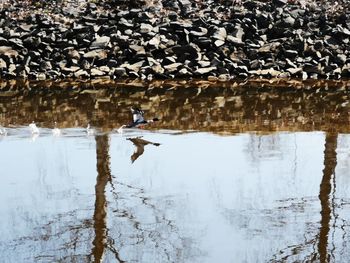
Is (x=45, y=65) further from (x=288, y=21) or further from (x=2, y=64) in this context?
(x=288, y=21)

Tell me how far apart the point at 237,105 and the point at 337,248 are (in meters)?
7.23

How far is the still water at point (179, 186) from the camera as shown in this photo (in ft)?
17.9

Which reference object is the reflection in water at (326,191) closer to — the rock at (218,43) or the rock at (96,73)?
the rock at (218,43)

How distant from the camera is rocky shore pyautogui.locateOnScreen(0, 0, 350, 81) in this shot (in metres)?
16.3

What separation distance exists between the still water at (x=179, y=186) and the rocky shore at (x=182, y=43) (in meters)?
4.32

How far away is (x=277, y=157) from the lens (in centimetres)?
830

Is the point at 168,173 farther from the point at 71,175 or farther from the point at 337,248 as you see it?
the point at 337,248

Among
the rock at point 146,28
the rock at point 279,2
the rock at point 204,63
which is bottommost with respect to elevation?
the rock at point 204,63

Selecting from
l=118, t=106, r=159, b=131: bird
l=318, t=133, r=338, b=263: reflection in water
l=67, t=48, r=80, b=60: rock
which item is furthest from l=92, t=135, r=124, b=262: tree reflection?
l=67, t=48, r=80, b=60: rock

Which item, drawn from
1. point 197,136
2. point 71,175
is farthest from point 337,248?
point 197,136

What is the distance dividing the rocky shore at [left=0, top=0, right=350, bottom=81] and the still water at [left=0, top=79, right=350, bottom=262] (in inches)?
170

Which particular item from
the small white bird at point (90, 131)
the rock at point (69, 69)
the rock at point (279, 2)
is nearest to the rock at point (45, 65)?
the rock at point (69, 69)

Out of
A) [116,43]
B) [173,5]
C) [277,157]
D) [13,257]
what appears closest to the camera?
[13,257]

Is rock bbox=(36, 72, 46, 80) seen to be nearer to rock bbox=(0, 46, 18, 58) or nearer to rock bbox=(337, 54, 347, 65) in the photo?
rock bbox=(0, 46, 18, 58)
